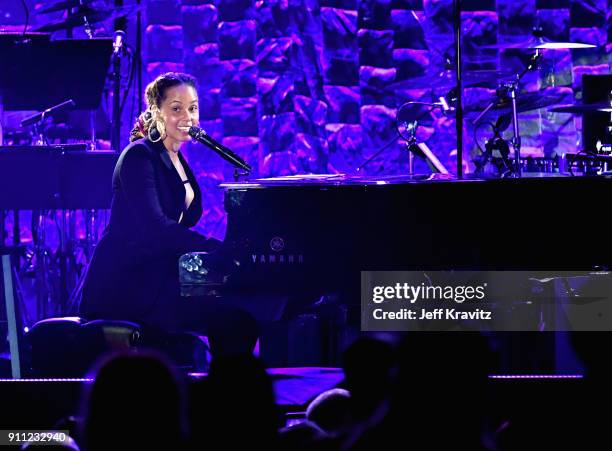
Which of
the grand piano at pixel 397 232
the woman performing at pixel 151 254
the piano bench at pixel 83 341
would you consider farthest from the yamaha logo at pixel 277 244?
the piano bench at pixel 83 341

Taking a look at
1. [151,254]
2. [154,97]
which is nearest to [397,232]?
[151,254]

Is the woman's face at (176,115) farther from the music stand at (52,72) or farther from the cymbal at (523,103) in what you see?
the cymbal at (523,103)

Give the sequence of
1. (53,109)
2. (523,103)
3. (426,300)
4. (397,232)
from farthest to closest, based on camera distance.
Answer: (523,103) < (53,109) < (426,300) < (397,232)

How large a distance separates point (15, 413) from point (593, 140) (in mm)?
4827

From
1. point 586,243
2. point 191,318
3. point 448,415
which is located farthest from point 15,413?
point 586,243

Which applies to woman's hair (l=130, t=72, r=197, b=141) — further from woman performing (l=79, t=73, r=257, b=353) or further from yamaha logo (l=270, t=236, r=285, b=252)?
yamaha logo (l=270, t=236, r=285, b=252)

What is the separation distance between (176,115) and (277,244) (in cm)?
86

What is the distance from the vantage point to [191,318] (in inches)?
151

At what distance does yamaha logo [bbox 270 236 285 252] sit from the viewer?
3.61 meters

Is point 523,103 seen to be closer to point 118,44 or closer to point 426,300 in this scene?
point 426,300

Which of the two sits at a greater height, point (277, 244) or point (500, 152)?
point (500, 152)

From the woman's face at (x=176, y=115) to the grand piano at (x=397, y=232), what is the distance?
0.60 meters

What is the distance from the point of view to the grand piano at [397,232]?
3537 mm

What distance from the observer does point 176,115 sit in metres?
4.11
